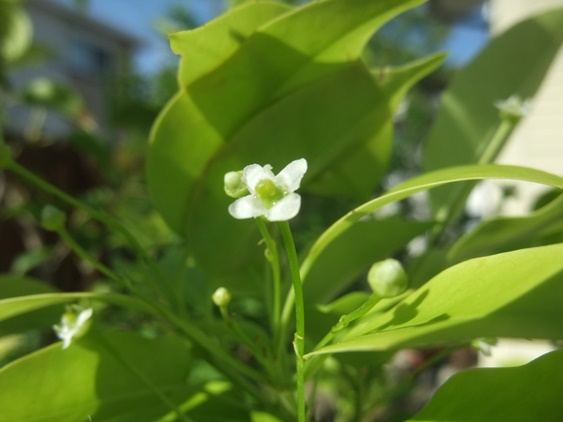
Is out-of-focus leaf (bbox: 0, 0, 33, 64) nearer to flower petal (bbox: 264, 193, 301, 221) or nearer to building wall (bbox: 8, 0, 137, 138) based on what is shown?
flower petal (bbox: 264, 193, 301, 221)

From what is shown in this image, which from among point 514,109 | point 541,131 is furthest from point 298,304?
point 541,131

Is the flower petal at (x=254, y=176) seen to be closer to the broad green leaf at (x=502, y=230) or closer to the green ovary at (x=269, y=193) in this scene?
the green ovary at (x=269, y=193)

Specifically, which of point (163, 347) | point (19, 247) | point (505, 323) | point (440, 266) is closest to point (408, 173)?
point (19, 247)

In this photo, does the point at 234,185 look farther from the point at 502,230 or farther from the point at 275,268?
the point at 502,230

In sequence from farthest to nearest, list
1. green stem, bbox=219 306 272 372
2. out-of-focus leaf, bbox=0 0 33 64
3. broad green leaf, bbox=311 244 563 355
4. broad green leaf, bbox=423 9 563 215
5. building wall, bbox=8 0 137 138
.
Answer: building wall, bbox=8 0 137 138
out-of-focus leaf, bbox=0 0 33 64
broad green leaf, bbox=423 9 563 215
green stem, bbox=219 306 272 372
broad green leaf, bbox=311 244 563 355

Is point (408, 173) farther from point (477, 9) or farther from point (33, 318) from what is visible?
point (477, 9)

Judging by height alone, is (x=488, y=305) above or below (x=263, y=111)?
below

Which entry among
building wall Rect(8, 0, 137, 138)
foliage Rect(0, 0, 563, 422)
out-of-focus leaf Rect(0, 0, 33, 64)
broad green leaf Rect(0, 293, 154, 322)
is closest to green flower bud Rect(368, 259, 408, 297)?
foliage Rect(0, 0, 563, 422)
